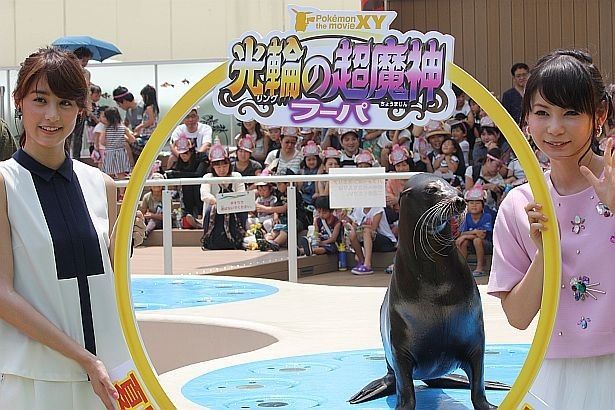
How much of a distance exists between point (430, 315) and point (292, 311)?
2.70m

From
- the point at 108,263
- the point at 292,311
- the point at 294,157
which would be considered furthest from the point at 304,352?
the point at 294,157

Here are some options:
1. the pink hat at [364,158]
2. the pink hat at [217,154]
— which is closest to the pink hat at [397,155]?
the pink hat at [364,158]

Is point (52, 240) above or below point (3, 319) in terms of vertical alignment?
above

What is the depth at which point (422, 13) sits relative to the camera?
1388cm

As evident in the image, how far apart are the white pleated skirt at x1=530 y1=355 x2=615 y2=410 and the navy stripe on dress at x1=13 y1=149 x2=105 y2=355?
1215 millimetres

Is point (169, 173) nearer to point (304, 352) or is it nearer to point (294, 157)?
point (294, 157)

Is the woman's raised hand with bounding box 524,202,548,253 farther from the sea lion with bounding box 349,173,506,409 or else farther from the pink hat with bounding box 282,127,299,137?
the pink hat with bounding box 282,127,299,137

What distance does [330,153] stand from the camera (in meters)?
9.76

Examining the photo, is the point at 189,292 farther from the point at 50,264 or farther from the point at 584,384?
the point at 584,384

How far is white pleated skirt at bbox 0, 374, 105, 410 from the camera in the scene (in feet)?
8.48

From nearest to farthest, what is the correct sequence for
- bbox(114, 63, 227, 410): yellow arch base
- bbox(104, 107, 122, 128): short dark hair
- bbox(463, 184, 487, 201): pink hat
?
bbox(114, 63, 227, 410): yellow arch base → bbox(463, 184, 487, 201): pink hat → bbox(104, 107, 122, 128): short dark hair

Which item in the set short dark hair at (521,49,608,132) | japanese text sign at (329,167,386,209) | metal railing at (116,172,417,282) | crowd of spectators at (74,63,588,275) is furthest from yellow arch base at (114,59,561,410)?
crowd of spectators at (74,63,588,275)

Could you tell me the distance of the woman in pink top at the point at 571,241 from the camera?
2426 mm

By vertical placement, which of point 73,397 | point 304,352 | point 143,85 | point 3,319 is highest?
point 143,85
